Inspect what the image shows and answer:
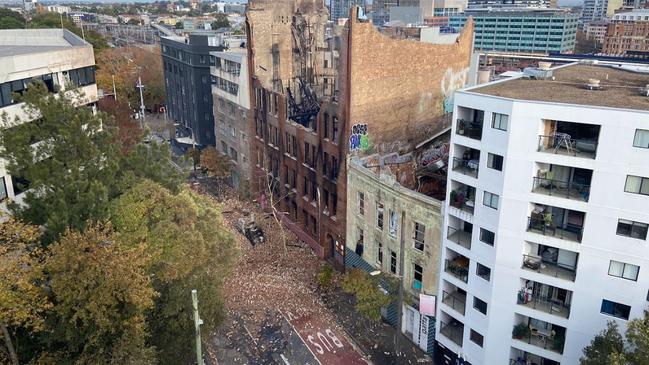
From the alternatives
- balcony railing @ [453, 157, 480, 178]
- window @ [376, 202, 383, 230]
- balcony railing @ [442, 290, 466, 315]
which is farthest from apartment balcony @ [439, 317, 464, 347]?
balcony railing @ [453, 157, 480, 178]

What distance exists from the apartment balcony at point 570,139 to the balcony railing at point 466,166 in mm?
4456

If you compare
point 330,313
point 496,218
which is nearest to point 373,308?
point 330,313

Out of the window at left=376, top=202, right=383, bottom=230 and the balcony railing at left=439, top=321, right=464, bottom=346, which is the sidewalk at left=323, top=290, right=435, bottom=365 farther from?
the window at left=376, top=202, right=383, bottom=230

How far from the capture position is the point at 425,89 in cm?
5253

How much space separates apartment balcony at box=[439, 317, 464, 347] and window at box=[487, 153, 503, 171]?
12.4 meters

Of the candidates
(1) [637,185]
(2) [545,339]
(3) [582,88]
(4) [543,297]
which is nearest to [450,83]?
(3) [582,88]

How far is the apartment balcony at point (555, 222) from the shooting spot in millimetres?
28719

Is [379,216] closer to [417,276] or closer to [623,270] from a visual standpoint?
[417,276]

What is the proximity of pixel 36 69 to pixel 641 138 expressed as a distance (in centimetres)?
4186

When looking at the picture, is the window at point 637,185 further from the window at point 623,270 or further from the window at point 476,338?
the window at point 476,338

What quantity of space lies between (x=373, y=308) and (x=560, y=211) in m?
15.3

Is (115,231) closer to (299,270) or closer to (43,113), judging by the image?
(43,113)

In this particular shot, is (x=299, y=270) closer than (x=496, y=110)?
No

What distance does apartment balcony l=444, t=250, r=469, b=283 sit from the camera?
1314 inches
